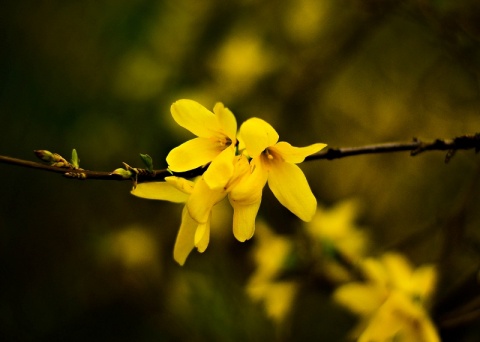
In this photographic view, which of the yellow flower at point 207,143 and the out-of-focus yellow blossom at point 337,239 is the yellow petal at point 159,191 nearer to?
the yellow flower at point 207,143

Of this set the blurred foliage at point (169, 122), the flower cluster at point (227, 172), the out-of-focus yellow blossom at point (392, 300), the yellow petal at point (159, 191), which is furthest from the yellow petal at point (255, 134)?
the blurred foliage at point (169, 122)

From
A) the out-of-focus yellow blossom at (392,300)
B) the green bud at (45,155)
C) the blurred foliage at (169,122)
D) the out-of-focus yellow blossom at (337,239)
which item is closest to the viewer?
the green bud at (45,155)

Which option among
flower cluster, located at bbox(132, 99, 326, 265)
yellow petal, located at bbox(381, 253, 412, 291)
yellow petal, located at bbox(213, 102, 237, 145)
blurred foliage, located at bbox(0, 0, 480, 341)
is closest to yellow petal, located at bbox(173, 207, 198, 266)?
flower cluster, located at bbox(132, 99, 326, 265)

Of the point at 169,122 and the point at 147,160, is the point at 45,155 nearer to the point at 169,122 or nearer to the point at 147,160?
the point at 147,160

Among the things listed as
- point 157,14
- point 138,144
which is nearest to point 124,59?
point 157,14

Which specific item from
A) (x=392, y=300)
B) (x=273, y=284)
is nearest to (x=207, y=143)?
(x=392, y=300)
